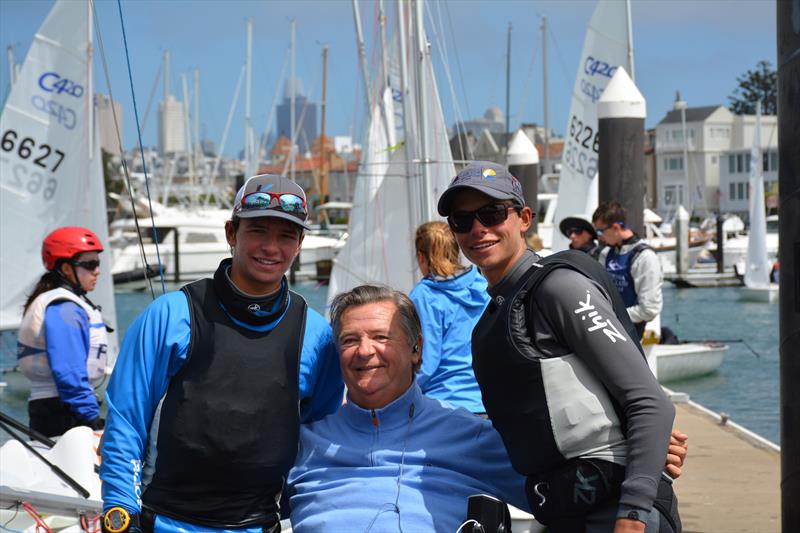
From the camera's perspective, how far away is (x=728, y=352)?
2031cm

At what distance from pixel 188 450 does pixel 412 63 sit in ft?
27.2

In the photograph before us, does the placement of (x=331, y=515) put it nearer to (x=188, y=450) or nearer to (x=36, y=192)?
(x=188, y=450)

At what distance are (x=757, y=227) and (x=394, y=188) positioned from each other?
68.6 feet

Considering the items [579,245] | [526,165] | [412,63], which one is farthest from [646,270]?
[526,165]

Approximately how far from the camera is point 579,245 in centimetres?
884

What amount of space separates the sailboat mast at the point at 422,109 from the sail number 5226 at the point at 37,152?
4.63 meters

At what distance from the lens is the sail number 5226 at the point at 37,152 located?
1261 cm

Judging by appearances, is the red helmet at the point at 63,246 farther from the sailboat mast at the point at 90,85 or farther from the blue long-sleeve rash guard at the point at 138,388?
the sailboat mast at the point at 90,85

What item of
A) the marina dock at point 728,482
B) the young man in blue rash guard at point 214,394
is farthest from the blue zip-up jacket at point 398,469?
the marina dock at point 728,482

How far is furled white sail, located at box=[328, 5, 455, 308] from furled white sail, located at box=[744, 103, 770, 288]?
18.8 meters

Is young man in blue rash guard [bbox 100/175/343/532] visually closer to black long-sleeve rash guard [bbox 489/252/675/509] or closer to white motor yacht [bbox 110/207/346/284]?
black long-sleeve rash guard [bbox 489/252/675/509]

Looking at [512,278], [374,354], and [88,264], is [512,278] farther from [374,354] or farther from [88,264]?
[88,264]

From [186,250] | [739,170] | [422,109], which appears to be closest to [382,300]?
[422,109]

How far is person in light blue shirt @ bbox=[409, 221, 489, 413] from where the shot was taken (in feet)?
14.8
